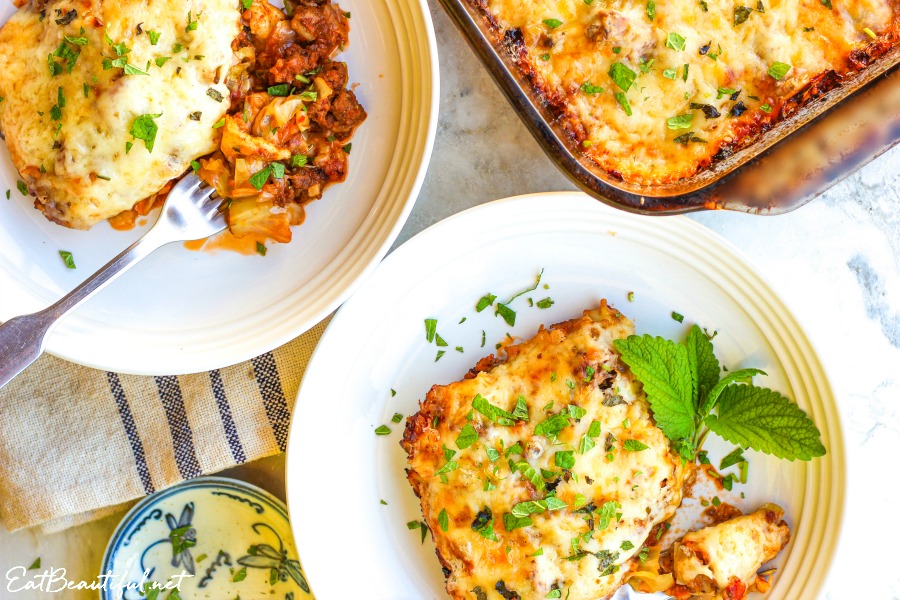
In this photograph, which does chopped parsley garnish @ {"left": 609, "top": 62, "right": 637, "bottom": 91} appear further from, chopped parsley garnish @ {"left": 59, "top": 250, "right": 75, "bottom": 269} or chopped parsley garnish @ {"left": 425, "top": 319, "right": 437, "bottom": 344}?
chopped parsley garnish @ {"left": 59, "top": 250, "right": 75, "bottom": 269}

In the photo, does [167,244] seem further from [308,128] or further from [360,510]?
[360,510]

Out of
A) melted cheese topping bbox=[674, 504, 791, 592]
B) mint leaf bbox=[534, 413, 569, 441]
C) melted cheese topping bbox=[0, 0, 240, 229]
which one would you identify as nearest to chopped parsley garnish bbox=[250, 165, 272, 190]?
melted cheese topping bbox=[0, 0, 240, 229]

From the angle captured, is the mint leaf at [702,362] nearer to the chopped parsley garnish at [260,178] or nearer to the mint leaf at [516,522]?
the mint leaf at [516,522]

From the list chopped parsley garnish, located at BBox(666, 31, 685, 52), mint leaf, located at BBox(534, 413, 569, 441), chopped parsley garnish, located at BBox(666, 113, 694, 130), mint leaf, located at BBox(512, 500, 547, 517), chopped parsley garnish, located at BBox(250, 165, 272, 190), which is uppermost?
chopped parsley garnish, located at BBox(666, 31, 685, 52)

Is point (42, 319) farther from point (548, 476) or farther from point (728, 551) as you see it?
point (728, 551)

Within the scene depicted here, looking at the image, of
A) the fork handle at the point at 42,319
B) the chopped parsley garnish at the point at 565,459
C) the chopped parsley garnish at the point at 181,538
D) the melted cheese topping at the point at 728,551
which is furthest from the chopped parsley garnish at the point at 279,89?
the melted cheese topping at the point at 728,551

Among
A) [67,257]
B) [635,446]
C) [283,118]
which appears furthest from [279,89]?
[635,446]
